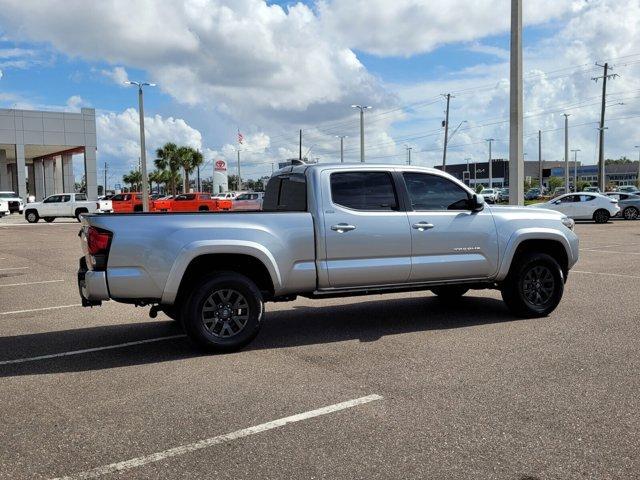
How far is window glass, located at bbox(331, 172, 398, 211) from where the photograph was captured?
6.81 metres

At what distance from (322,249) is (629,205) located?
29580 mm

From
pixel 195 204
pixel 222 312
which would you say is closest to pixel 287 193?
pixel 222 312

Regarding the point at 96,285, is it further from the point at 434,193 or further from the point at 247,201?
the point at 247,201

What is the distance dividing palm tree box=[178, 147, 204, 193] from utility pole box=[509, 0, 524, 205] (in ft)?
188

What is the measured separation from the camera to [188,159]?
74.6 meters

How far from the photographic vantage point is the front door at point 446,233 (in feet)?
23.0

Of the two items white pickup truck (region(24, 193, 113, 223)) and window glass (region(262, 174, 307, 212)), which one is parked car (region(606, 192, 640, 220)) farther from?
white pickup truck (region(24, 193, 113, 223))

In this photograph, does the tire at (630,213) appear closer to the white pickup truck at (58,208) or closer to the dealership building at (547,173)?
the white pickup truck at (58,208)

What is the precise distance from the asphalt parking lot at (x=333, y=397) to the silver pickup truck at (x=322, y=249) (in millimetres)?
497

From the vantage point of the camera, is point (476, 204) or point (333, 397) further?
point (476, 204)

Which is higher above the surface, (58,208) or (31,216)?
(58,208)

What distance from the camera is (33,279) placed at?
39.8 ft

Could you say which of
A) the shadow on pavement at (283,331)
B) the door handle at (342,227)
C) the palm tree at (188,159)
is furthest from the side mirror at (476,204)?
the palm tree at (188,159)

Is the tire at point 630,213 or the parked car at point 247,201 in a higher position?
the parked car at point 247,201
